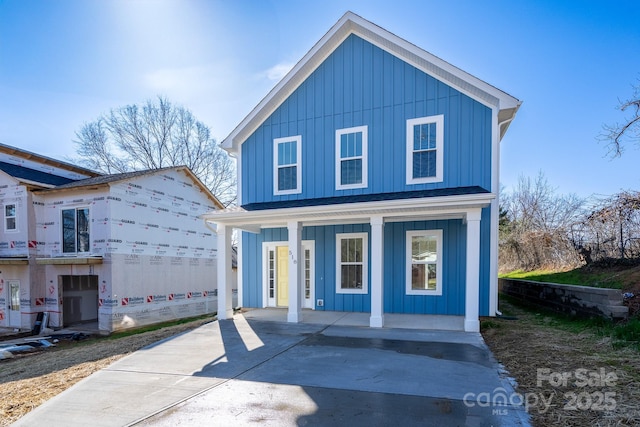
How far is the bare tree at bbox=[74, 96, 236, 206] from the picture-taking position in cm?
2331

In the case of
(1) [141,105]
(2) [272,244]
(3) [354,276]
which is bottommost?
(3) [354,276]

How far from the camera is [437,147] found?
334 inches

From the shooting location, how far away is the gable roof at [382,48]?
8016 millimetres

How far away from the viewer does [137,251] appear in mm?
13367

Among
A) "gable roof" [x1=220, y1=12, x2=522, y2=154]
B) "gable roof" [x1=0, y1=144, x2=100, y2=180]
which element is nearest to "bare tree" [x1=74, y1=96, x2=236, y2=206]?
"gable roof" [x1=0, y1=144, x2=100, y2=180]

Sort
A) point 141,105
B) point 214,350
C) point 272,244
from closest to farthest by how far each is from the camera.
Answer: point 214,350, point 272,244, point 141,105

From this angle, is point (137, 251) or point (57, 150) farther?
point (57, 150)

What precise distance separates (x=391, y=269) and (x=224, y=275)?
4.62m

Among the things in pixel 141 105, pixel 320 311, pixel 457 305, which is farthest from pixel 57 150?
pixel 457 305

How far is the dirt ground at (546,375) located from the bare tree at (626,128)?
17.6 feet

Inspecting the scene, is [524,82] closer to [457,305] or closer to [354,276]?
[457,305]

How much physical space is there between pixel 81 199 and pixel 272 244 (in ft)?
27.9

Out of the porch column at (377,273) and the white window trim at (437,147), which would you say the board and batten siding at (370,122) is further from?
the porch column at (377,273)

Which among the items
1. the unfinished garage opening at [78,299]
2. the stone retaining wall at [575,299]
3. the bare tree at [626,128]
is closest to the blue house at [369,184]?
the stone retaining wall at [575,299]
